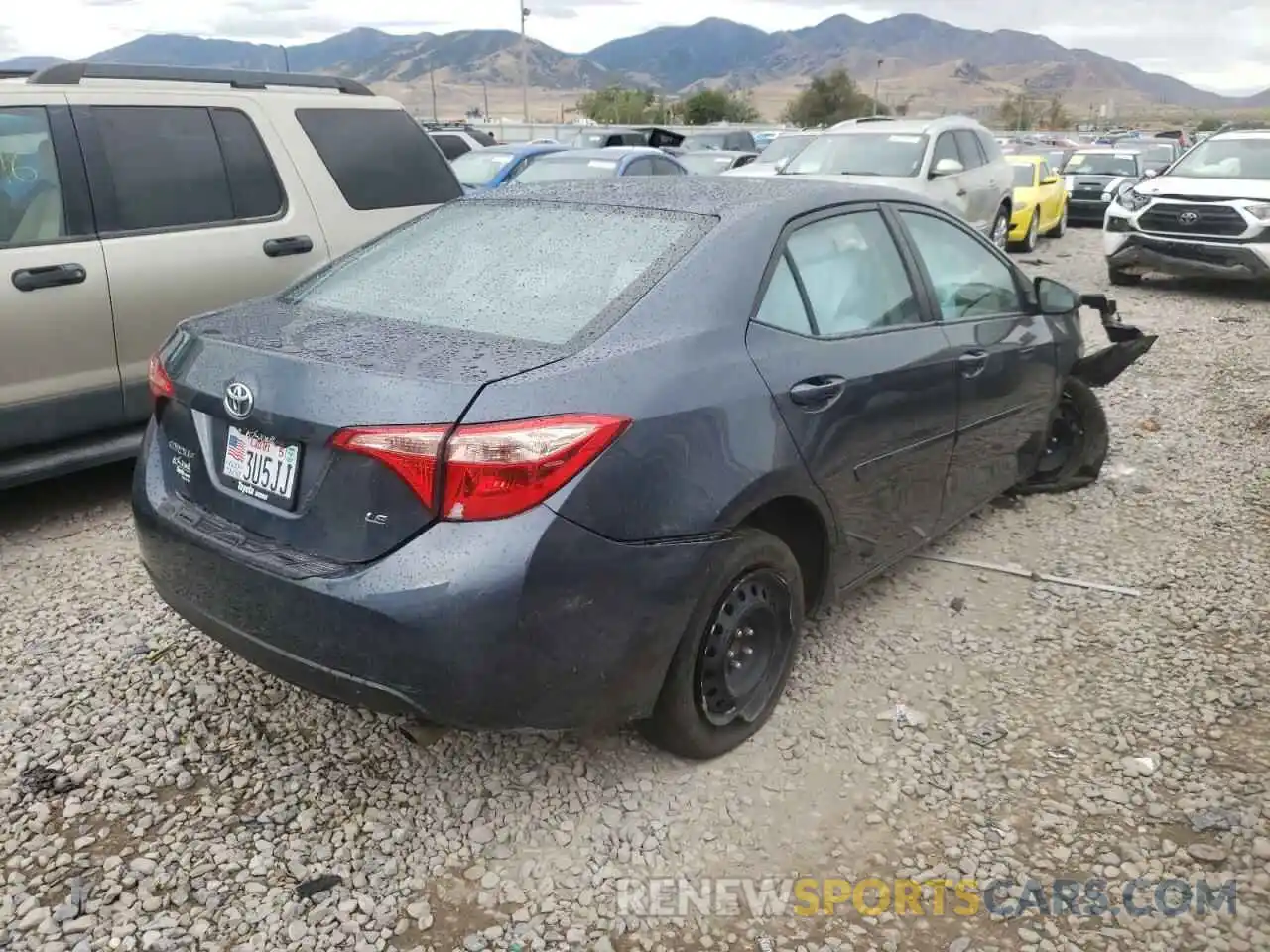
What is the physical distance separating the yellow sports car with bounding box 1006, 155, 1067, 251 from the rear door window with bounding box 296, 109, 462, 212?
10.1m

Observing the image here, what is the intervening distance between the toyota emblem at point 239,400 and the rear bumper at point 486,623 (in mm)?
361

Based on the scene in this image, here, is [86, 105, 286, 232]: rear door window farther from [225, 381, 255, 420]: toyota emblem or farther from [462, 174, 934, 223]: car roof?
[225, 381, 255, 420]: toyota emblem

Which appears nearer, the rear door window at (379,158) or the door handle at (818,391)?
the door handle at (818,391)

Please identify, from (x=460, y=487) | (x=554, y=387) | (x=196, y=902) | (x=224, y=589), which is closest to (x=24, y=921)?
(x=196, y=902)

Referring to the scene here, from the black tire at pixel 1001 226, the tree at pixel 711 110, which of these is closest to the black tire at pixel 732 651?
the black tire at pixel 1001 226

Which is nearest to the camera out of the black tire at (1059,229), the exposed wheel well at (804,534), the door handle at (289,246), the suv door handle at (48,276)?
the exposed wheel well at (804,534)

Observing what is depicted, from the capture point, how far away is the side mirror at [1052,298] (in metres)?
4.42

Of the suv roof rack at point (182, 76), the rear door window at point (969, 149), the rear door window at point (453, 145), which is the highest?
the suv roof rack at point (182, 76)

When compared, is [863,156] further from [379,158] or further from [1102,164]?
[1102,164]

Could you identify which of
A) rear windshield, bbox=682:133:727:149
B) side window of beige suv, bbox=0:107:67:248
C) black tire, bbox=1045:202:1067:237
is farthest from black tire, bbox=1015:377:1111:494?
rear windshield, bbox=682:133:727:149

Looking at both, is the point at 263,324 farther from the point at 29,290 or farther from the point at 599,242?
the point at 29,290

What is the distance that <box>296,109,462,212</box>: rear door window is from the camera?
5.33 m

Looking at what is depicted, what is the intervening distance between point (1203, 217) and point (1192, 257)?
40 centimetres

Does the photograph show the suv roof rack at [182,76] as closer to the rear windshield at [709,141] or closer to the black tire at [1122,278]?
the black tire at [1122,278]
